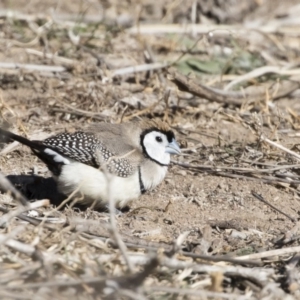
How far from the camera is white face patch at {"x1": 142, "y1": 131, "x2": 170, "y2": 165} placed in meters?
6.27

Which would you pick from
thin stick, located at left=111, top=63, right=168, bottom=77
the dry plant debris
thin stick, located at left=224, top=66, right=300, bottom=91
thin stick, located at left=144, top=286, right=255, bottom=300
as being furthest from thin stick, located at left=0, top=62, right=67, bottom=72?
thin stick, located at left=144, top=286, right=255, bottom=300

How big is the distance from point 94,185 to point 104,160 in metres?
0.22

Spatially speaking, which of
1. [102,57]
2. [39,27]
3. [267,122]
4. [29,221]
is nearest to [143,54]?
[102,57]

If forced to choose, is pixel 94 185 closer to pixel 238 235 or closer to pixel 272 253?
pixel 238 235

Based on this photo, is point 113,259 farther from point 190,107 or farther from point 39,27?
point 39,27

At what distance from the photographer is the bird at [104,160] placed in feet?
19.3

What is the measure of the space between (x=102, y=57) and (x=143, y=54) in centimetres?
56

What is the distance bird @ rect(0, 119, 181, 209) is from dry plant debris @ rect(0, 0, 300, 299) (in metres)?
0.18

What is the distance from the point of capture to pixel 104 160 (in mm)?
5961

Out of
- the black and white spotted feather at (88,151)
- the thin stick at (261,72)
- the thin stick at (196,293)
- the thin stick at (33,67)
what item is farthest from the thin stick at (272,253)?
the thin stick at (33,67)

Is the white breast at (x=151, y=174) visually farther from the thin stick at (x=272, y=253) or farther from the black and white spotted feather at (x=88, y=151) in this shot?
the thin stick at (x=272, y=253)

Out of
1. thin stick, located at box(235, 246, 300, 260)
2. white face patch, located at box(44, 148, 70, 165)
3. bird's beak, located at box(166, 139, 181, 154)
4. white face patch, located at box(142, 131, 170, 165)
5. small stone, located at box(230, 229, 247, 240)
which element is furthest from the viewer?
bird's beak, located at box(166, 139, 181, 154)

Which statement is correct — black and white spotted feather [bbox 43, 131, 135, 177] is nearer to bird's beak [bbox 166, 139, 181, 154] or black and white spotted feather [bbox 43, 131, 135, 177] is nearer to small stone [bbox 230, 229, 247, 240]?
bird's beak [bbox 166, 139, 181, 154]

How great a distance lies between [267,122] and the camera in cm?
765
